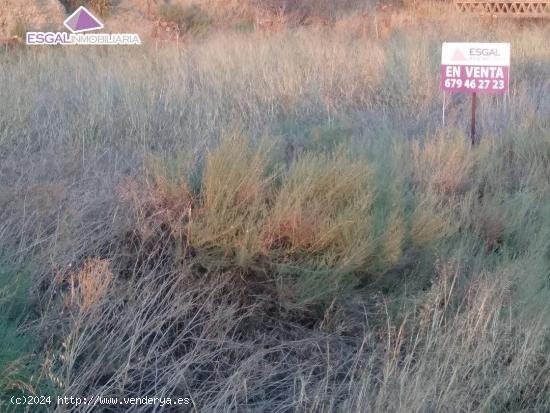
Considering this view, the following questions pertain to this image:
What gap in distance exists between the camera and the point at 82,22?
1443 centimetres

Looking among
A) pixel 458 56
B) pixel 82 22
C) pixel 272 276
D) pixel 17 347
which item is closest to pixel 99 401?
pixel 17 347

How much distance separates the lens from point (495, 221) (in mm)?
5188

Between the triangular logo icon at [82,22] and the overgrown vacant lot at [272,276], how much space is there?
8105 millimetres

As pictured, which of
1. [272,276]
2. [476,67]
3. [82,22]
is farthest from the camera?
[82,22]

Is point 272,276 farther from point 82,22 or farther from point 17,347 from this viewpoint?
point 82,22

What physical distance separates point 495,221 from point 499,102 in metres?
3.58

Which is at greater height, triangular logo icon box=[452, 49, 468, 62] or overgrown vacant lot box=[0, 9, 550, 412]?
triangular logo icon box=[452, 49, 468, 62]

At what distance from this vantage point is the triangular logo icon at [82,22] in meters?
13.8

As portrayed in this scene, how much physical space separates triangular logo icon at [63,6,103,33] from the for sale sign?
802 centimetres

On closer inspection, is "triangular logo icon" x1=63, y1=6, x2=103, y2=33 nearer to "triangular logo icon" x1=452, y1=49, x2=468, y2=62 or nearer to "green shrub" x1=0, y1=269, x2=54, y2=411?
"triangular logo icon" x1=452, y1=49, x2=468, y2=62

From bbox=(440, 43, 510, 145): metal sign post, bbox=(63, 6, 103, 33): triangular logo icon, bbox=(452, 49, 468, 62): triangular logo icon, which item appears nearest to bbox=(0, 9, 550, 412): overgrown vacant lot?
bbox=(440, 43, 510, 145): metal sign post

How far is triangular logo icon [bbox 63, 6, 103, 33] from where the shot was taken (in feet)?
45.3

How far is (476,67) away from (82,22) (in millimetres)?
9113

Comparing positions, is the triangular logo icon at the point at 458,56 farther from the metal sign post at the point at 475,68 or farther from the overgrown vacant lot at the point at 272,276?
the overgrown vacant lot at the point at 272,276
